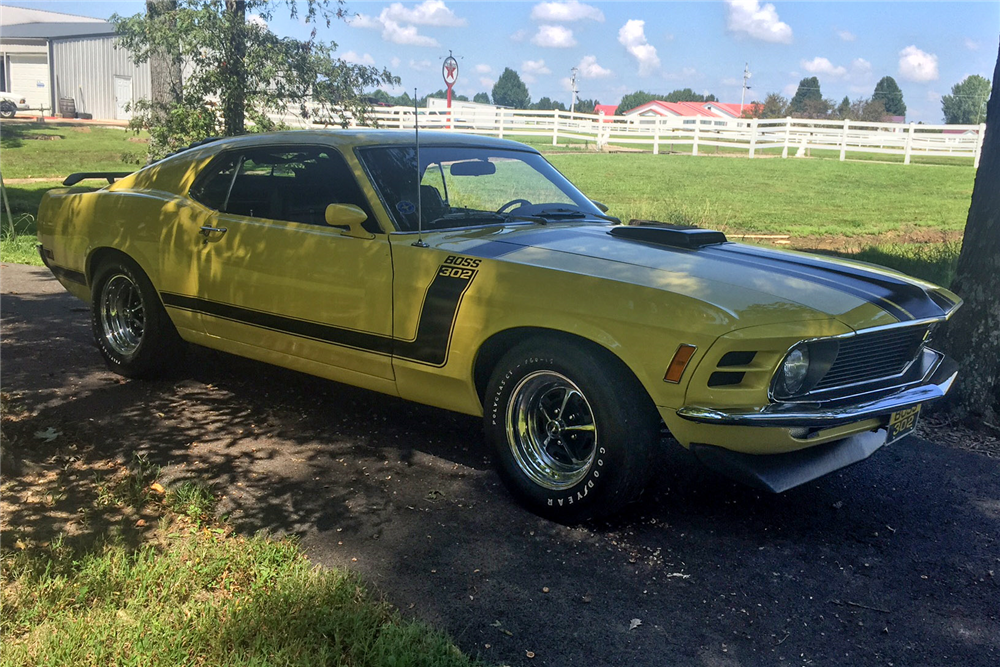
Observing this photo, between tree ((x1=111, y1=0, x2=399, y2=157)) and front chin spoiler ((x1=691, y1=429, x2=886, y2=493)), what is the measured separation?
892 centimetres

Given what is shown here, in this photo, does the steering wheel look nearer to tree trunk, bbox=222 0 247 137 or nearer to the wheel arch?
the wheel arch

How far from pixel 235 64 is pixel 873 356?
930cm

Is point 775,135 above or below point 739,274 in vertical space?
above

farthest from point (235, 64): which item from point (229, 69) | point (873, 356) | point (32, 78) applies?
point (32, 78)

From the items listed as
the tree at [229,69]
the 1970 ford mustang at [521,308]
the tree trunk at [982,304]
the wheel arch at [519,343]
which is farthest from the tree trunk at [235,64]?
the tree trunk at [982,304]

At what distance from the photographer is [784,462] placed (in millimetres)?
3578

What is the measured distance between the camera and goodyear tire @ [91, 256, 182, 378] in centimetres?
555

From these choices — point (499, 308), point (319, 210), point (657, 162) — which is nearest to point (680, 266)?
point (499, 308)

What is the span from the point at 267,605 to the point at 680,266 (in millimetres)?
2153

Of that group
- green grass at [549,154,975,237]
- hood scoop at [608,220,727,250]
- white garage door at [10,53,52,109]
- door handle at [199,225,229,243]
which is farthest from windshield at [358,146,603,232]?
white garage door at [10,53,52,109]

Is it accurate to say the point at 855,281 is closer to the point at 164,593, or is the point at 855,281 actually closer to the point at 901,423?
the point at 901,423

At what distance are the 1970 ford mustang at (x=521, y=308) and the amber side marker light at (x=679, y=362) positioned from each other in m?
0.01

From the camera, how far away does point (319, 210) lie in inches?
188

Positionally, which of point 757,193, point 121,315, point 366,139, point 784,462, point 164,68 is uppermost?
point 164,68
